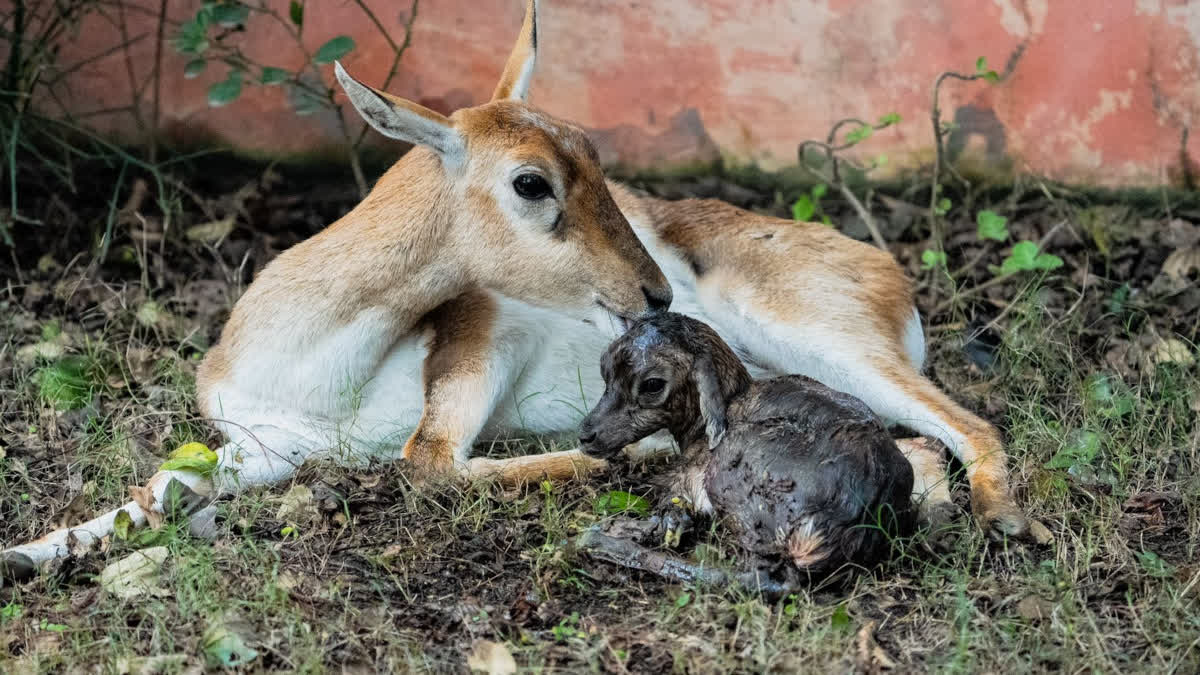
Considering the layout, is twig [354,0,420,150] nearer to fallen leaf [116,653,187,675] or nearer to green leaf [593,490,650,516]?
green leaf [593,490,650,516]

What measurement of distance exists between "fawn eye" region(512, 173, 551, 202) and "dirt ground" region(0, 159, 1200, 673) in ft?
3.18

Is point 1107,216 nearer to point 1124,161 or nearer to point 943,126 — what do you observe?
point 1124,161

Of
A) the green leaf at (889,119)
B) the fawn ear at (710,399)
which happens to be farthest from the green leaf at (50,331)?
the green leaf at (889,119)

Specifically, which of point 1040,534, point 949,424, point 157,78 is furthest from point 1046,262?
point 157,78

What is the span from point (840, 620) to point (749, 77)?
3.78 m

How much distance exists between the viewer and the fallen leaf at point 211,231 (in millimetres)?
6863

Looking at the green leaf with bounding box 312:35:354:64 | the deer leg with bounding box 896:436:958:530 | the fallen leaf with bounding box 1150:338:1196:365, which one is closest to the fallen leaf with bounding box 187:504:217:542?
the deer leg with bounding box 896:436:958:530

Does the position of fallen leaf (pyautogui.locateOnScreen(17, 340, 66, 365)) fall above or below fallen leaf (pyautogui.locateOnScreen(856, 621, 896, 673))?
below

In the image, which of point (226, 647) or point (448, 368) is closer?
point (226, 647)

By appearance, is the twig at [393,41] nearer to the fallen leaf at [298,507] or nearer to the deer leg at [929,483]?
the fallen leaf at [298,507]

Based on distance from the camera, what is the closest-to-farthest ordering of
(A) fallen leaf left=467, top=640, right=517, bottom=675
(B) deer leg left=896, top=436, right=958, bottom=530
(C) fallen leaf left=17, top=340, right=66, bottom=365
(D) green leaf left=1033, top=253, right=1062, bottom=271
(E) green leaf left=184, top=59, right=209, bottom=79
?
(A) fallen leaf left=467, top=640, right=517, bottom=675
(B) deer leg left=896, top=436, right=958, bottom=530
(C) fallen leaf left=17, top=340, right=66, bottom=365
(D) green leaf left=1033, top=253, right=1062, bottom=271
(E) green leaf left=184, top=59, right=209, bottom=79

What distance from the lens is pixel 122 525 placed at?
4297mm

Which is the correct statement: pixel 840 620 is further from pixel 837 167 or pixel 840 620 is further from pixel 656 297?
pixel 837 167

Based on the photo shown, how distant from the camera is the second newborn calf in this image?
3.79 m
